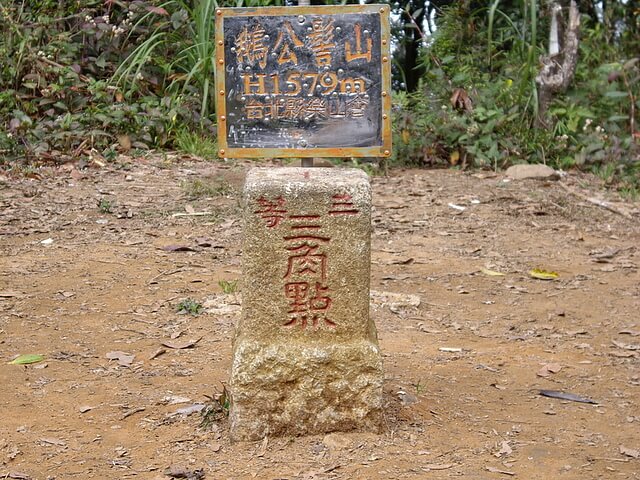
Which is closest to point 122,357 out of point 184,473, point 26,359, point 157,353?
point 157,353

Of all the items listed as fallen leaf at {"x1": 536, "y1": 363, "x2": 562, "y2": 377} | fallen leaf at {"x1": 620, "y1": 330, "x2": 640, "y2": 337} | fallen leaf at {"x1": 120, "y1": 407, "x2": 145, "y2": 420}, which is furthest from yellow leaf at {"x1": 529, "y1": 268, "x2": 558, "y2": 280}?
fallen leaf at {"x1": 120, "y1": 407, "x2": 145, "y2": 420}

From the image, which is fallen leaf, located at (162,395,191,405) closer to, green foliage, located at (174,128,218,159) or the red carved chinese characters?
the red carved chinese characters

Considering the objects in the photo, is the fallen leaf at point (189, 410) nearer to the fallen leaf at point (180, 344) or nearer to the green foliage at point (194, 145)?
the fallen leaf at point (180, 344)

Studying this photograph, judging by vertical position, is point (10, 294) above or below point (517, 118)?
below

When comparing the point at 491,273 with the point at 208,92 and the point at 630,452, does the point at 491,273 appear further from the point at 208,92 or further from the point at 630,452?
the point at 208,92

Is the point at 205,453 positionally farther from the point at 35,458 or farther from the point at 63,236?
the point at 63,236

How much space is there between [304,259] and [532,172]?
463cm

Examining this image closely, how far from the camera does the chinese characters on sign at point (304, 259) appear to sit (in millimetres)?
3400

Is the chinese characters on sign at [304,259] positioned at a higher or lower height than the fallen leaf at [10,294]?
higher

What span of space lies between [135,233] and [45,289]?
104 cm

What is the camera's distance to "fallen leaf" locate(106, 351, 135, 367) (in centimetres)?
441

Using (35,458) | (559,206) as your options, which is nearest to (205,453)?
(35,458)

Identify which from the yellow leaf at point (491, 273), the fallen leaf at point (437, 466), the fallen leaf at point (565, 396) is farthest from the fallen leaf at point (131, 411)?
the yellow leaf at point (491, 273)

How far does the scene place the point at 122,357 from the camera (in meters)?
4.47
